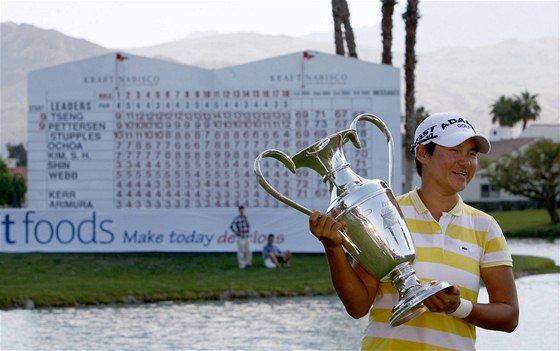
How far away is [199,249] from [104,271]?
3469 mm

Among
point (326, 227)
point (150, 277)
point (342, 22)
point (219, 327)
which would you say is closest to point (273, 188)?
point (326, 227)

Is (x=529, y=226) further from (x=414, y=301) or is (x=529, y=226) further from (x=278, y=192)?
(x=414, y=301)

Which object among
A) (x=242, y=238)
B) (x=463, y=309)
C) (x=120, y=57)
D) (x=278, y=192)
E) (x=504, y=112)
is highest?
(x=504, y=112)

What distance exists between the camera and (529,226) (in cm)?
6469

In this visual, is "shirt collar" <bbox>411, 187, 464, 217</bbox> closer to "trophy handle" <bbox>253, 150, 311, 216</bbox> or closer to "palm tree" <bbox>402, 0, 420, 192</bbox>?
"trophy handle" <bbox>253, 150, 311, 216</bbox>

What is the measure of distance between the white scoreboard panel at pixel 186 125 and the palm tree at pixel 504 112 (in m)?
88.6

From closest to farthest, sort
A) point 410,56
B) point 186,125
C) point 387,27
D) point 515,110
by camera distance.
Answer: point 186,125, point 410,56, point 387,27, point 515,110

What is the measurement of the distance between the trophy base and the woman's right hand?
33 centimetres

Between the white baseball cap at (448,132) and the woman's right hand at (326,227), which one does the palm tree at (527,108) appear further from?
the woman's right hand at (326,227)

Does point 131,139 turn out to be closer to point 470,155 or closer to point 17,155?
point 470,155

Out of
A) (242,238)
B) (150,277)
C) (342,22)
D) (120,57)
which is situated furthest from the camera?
(342,22)

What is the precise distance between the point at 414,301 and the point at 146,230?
2558cm

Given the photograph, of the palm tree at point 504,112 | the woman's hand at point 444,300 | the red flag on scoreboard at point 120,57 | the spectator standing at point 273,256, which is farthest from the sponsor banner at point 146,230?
the palm tree at point 504,112

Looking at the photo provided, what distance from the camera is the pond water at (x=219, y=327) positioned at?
595 inches
